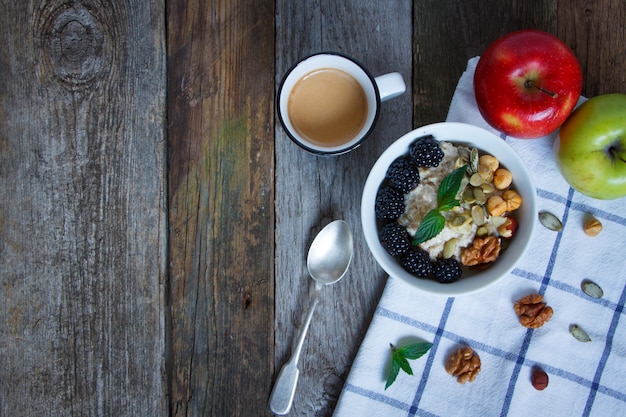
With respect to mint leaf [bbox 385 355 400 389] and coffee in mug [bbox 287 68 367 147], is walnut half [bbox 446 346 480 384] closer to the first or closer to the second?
mint leaf [bbox 385 355 400 389]

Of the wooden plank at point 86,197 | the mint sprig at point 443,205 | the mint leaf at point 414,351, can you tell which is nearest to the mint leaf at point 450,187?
the mint sprig at point 443,205

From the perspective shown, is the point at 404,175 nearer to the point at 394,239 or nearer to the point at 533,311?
the point at 394,239

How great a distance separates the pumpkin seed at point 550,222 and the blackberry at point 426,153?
0.28 m

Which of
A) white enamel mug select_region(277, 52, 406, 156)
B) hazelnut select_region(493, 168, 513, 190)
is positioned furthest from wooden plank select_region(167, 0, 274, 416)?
hazelnut select_region(493, 168, 513, 190)

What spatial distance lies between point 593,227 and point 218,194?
0.78 m

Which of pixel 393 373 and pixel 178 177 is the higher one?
pixel 178 177

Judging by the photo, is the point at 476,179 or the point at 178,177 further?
the point at 178,177

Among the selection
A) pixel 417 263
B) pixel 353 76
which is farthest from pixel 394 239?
pixel 353 76

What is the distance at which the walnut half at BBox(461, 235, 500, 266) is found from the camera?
1.13m

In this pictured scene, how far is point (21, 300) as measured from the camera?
4.34ft

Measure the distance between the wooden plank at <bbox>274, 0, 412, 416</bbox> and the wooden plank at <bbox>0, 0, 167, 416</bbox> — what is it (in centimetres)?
27

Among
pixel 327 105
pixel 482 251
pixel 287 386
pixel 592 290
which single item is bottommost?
pixel 287 386

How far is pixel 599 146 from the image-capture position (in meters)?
1.14

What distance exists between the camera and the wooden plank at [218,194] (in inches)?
51.8
